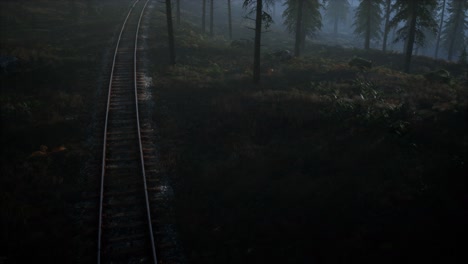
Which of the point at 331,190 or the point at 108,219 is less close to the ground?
the point at 331,190

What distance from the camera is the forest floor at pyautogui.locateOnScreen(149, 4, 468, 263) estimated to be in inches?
351

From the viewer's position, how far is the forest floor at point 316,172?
891 centimetres

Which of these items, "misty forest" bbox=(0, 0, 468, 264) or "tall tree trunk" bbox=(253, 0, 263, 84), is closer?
"misty forest" bbox=(0, 0, 468, 264)

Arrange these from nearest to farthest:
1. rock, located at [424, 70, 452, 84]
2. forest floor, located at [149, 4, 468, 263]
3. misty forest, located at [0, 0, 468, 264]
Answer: forest floor, located at [149, 4, 468, 263] < misty forest, located at [0, 0, 468, 264] < rock, located at [424, 70, 452, 84]

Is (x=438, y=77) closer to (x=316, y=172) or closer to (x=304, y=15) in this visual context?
(x=316, y=172)

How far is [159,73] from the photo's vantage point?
80.7ft

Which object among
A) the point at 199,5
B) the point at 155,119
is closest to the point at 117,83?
the point at 155,119

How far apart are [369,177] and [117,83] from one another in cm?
1637

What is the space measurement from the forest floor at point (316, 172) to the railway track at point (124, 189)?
43.6 inches

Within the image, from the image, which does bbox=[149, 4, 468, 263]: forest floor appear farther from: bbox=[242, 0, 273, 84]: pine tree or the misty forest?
bbox=[242, 0, 273, 84]: pine tree

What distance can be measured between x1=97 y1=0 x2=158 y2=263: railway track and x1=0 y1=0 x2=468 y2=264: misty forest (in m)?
0.06

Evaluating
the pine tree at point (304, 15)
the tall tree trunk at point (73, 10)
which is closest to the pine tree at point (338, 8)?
the pine tree at point (304, 15)

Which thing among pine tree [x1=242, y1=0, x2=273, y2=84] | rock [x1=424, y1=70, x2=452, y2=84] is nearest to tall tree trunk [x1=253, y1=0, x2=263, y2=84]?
pine tree [x1=242, y1=0, x2=273, y2=84]

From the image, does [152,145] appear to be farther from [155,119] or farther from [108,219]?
[108,219]
